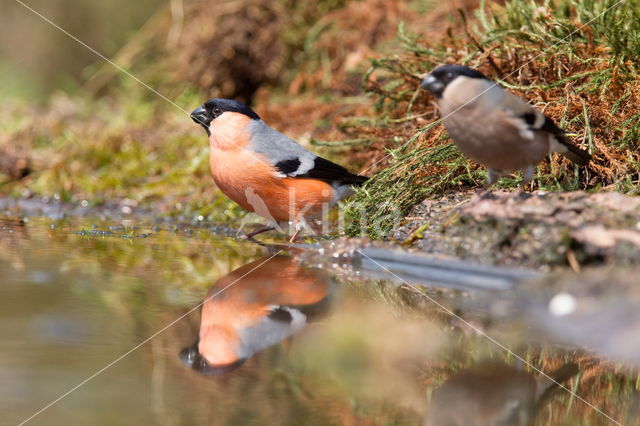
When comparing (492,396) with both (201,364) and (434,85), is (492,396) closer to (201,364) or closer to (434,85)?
(201,364)

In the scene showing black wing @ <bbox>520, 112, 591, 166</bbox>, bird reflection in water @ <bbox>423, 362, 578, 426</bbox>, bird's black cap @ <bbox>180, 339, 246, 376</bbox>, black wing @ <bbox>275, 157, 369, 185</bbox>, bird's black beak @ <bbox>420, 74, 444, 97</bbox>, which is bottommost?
bird's black cap @ <bbox>180, 339, 246, 376</bbox>

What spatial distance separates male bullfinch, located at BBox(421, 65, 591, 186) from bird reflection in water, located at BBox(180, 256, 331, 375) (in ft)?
2.70

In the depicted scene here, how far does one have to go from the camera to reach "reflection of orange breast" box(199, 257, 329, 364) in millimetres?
2256

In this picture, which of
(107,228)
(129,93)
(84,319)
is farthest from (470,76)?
(129,93)

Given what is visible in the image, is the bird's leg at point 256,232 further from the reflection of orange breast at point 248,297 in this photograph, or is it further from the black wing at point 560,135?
the black wing at point 560,135

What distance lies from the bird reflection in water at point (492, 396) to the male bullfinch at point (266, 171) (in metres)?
2.21

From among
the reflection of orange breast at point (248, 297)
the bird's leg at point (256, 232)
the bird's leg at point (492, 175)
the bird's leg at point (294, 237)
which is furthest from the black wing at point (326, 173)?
the bird's leg at point (492, 175)

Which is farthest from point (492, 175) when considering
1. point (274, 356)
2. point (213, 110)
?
point (213, 110)

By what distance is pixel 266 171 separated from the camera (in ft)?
13.3

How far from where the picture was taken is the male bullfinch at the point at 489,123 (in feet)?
10.1

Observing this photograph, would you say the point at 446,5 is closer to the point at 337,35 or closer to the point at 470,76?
the point at 337,35

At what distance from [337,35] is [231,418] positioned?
5.70 meters

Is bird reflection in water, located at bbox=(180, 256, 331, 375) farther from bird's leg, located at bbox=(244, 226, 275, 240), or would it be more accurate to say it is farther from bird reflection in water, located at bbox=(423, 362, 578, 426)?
bird's leg, located at bbox=(244, 226, 275, 240)

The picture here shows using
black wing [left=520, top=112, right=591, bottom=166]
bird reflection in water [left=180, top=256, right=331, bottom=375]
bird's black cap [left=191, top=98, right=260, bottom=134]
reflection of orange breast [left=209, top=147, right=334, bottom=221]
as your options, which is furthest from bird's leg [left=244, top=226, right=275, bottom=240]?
black wing [left=520, top=112, right=591, bottom=166]
